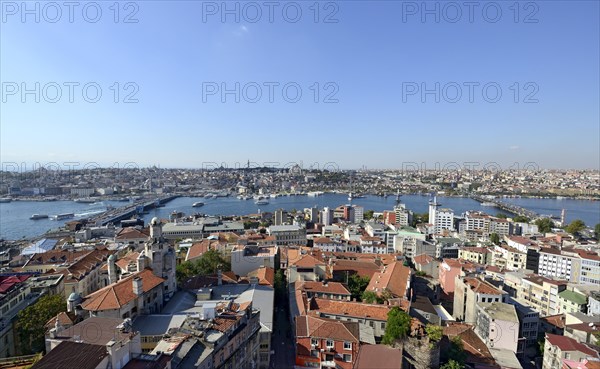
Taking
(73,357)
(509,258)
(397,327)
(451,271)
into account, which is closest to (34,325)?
(73,357)

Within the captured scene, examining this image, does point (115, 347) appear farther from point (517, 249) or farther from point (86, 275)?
point (517, 249)

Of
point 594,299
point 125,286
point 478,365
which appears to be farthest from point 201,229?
point 594,299

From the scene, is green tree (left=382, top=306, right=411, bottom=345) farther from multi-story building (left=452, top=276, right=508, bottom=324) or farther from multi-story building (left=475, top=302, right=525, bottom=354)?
multi-story building (left=452, top=276, right=508, bottom=324)

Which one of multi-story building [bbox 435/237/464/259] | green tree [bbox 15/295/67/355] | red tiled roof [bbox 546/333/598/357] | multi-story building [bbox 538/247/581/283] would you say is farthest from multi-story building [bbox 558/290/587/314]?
green tree [bbox 15/295/67/355]

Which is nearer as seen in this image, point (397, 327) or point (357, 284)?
point (397, 327)

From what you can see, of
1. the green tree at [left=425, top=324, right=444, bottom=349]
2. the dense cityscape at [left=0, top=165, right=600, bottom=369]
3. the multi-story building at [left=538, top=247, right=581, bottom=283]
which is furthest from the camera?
the multi-story building at [left=538, top=247, right=581, bottom=283]

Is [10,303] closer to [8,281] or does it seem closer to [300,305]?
[8,281]
